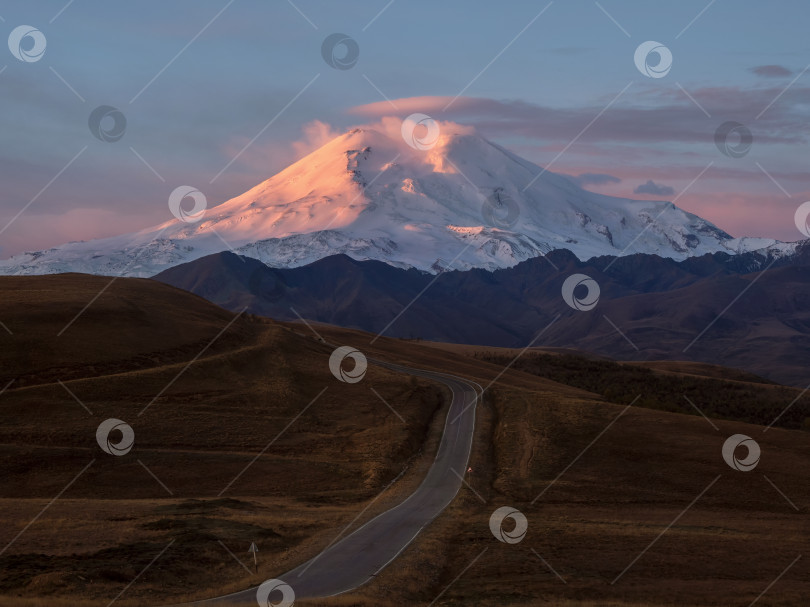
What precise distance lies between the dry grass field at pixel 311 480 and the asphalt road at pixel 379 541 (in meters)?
0.71

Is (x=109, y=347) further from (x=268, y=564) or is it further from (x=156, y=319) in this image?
(x=268, y=564)

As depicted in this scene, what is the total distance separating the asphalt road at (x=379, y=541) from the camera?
24094mm

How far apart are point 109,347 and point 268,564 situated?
37.7 metres

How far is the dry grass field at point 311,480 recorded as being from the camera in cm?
2522

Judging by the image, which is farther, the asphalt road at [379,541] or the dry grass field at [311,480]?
the dry grass field at [311,480]

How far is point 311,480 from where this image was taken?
136 feet

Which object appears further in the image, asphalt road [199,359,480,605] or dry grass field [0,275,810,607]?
dry grass field [0,275,810,607]

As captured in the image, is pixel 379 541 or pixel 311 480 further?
pixel 311 480

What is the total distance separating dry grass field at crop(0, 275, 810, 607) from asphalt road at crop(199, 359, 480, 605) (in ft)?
2.34

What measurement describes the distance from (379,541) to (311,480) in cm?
1239

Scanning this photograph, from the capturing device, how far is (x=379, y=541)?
29672 mm

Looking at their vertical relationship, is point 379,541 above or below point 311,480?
below

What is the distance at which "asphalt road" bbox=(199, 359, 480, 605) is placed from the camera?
79.0 ft

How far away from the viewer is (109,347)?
196 feet
